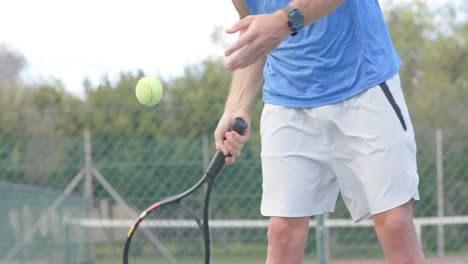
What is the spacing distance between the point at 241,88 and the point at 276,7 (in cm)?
39

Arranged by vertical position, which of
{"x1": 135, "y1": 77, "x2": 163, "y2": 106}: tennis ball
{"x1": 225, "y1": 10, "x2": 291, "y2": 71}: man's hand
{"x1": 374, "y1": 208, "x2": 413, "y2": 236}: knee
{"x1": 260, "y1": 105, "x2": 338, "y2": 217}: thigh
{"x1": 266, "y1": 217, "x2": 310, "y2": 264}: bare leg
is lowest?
{"x1": 266, "y1": 217, "x2": 310, "y2": 264}: bare leg

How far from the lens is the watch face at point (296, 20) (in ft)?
8.84

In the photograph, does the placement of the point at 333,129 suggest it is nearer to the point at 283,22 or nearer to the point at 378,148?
the point at 378,148

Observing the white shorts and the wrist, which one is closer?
the wrist

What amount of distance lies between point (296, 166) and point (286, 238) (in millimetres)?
281

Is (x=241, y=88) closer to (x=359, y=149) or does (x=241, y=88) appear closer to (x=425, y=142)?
(x=359, y=149)

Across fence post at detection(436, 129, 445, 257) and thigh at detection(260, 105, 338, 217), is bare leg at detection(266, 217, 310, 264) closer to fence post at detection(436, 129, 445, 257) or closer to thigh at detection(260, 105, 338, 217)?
thigh at detection(260, 105, 338, 217)

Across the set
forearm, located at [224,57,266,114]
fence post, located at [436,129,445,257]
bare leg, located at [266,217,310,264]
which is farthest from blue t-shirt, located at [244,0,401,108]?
fence post, located at [436,129,445,257]

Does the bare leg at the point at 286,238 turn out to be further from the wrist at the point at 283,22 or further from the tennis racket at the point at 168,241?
the tennis racket at the point at 168,241

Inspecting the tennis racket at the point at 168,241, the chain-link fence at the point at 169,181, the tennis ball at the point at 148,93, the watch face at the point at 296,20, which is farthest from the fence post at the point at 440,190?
the watch face at the point at 296,20

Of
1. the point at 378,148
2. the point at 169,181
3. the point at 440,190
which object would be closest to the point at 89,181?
the point at 169,181

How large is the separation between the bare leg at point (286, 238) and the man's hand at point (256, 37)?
35.0 inches

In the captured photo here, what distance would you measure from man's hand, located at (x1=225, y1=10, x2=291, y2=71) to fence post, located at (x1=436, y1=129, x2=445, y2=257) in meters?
4.22

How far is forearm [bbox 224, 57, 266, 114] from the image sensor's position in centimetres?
348
